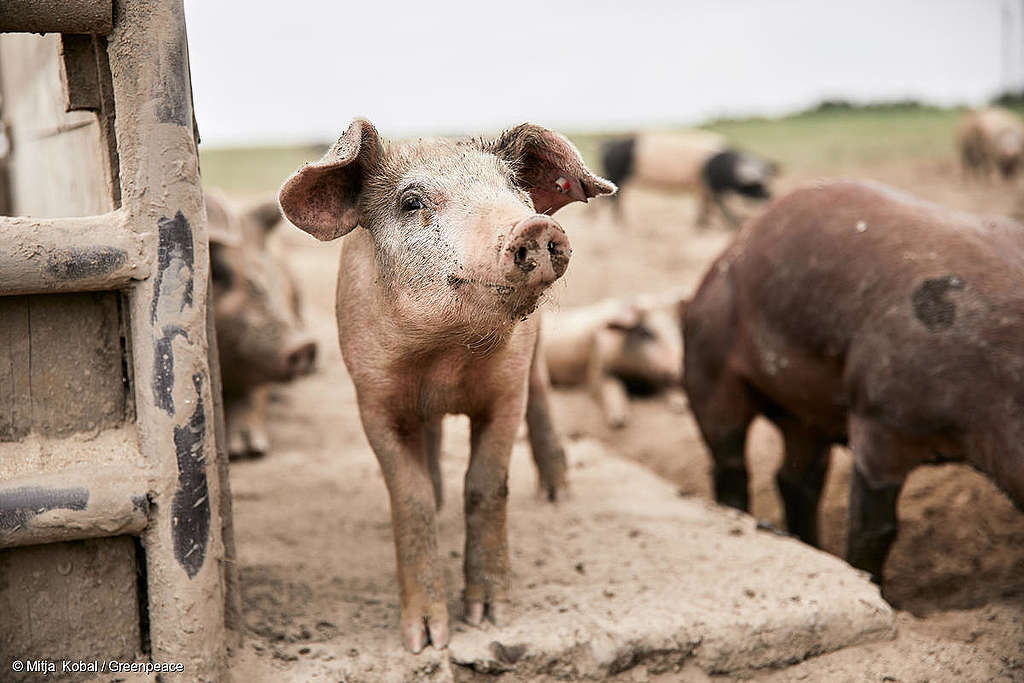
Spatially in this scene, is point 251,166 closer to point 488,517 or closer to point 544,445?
point 544,445

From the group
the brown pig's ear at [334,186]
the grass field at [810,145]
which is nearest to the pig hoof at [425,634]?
the brown pig's ear at [334,186]

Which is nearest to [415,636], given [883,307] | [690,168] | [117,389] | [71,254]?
[117,389]

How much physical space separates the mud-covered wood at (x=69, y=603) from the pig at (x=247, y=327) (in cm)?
266

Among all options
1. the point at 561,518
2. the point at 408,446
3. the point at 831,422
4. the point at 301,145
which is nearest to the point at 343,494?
the point at 561,518

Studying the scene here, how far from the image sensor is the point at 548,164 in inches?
126

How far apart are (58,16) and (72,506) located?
1.29 m

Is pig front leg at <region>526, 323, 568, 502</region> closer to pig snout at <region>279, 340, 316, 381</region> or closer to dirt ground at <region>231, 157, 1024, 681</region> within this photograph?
dirt ground at <region>231, 157, 1024, 681</region>

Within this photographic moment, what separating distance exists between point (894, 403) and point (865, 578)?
68 centimetres

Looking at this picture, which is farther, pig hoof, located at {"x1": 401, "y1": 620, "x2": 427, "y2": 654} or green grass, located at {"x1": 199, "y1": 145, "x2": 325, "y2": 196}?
green grass, located at {"x1": 199, "y1": 145, "x2": 325, "y2": 196}

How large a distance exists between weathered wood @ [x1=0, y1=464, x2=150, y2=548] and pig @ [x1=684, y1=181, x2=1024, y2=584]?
276 cm

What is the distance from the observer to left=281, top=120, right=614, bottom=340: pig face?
2.52m

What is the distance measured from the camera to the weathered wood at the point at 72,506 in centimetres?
259

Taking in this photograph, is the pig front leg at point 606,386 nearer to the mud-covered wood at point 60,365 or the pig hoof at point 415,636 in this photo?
the pig hoof at point 415,636

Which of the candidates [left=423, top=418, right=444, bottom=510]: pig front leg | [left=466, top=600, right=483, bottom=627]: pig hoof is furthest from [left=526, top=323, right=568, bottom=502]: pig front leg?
[left=466, top=600, right=483, bottom=627]: pig hoof
